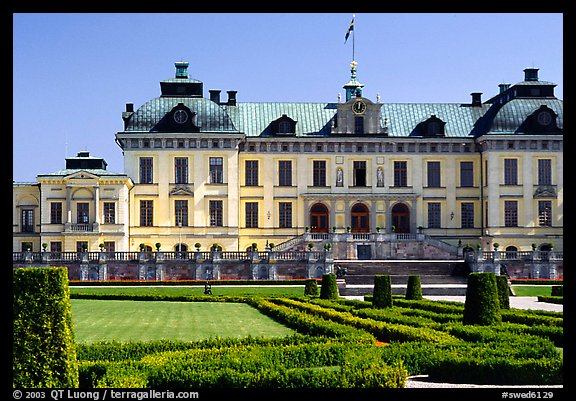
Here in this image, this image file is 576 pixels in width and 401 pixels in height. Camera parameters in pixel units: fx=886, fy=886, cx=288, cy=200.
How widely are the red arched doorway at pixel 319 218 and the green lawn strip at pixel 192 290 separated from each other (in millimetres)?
15414

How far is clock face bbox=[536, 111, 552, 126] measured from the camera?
5856 centimetres

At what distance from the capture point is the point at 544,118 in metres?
58.6

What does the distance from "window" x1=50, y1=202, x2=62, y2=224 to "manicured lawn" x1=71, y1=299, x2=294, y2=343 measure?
2341 centimetres

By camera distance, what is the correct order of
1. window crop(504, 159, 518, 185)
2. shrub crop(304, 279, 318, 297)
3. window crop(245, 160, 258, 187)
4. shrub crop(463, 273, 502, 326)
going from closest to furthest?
shrub crop(463, 273, 502, 326) < shrub crop(304, 279, 318, 297) < window crop(504, 159, 518, 185) < window crop(245, 160, 258, 187)

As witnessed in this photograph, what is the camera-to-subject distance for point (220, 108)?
5859cm

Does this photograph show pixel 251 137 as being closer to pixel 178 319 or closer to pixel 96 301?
pixel 96 301

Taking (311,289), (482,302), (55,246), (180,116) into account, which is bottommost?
(311,289)

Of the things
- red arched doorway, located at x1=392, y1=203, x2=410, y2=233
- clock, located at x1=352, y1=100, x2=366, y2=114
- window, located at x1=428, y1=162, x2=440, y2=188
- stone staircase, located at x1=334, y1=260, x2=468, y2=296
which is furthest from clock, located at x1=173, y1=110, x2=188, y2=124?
window, located at x1=428, y1=162, x2=440, y2=188

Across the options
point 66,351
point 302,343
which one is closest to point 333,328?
point 302,343

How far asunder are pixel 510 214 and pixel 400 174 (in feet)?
25.3

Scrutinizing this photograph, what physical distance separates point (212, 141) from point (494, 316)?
3852 cm

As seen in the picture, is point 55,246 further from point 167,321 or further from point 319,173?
point 167,321

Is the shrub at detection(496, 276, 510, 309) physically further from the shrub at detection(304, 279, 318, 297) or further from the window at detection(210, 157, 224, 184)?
the window at detection(210, 157, 224, 184)

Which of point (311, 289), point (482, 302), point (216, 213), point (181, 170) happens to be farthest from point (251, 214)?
point (482, 302)
